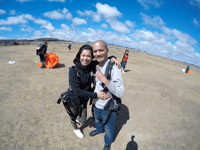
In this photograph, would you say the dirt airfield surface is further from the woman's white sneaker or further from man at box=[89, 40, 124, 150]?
man at box=[89, 40, 124, 150]

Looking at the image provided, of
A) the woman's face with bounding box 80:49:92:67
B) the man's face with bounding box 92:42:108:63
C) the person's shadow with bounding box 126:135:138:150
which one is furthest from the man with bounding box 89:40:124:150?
the person's shadow with bounding box 126:135:138:150

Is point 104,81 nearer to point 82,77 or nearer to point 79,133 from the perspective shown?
point 82,77

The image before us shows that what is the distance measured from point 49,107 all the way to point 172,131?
4988mm

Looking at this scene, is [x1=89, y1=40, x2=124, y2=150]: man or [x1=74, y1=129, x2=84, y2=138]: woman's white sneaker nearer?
[x1=89, y1=40, x2=124, y2=150]: man

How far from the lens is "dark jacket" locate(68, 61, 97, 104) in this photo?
197 centimetres

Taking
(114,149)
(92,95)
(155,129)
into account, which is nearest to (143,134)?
(155,129)

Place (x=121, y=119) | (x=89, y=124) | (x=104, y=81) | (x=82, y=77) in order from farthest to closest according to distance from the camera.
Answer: (x=121, y=119), (x=89, y=124), (x=82, y=77), (x=104, y=81)

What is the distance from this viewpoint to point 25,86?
5.11 m

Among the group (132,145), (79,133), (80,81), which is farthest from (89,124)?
(80,81)

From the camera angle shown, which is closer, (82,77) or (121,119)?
(82,77)

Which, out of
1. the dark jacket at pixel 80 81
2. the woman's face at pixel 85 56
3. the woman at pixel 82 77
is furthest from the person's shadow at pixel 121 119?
the woman's face at pixel 85 56

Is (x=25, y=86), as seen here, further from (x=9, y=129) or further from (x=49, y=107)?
(x=9, y=129)

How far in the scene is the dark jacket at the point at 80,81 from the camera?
1970 mm

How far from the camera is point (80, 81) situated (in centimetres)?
208
